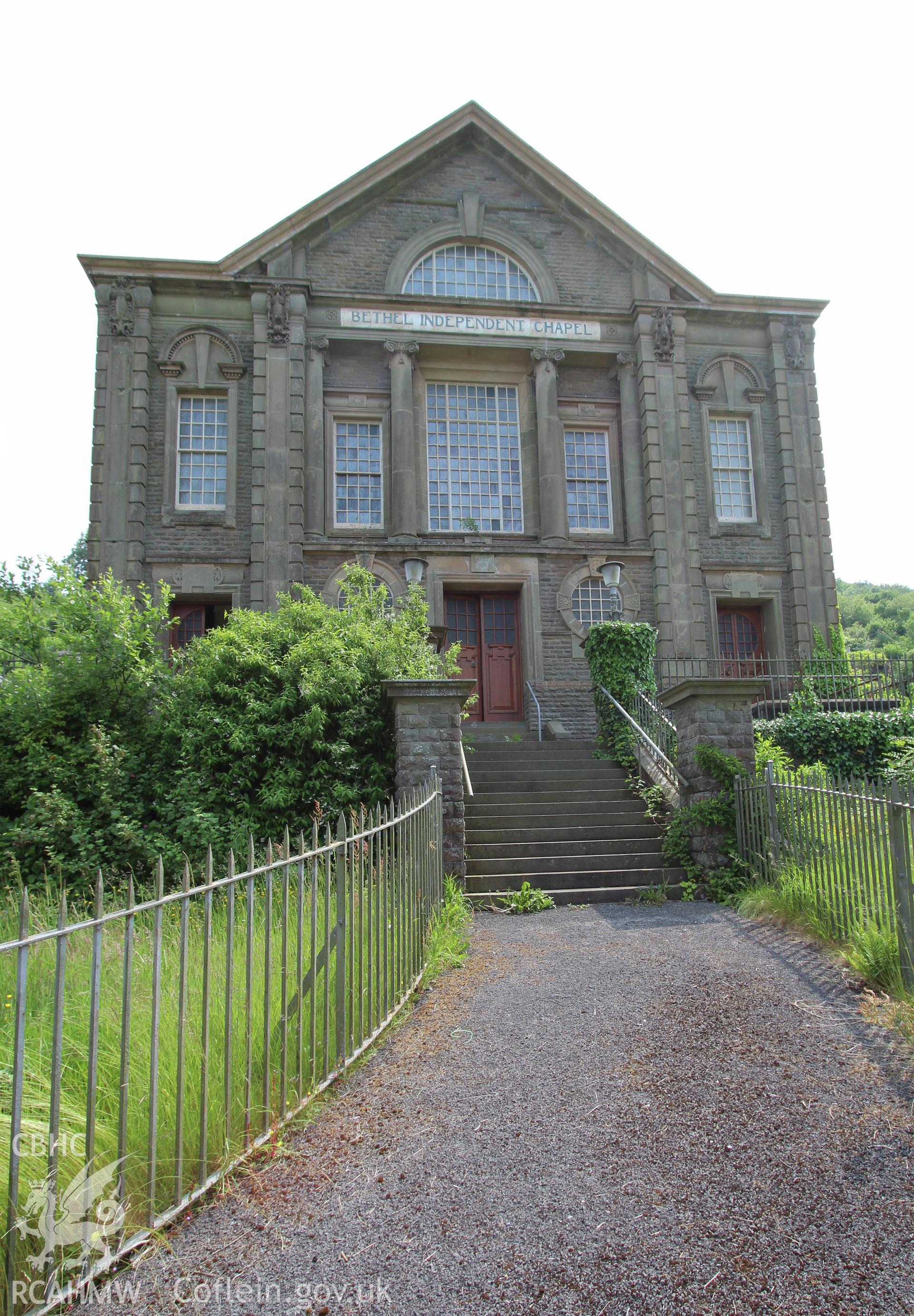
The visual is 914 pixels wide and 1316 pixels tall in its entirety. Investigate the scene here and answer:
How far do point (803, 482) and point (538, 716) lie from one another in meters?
8.64

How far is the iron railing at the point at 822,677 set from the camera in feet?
53.6

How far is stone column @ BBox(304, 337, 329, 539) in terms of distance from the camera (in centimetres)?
1864

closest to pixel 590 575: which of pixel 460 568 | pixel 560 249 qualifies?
pixel 460 568

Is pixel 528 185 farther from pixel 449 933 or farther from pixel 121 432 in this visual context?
pixel 449 933

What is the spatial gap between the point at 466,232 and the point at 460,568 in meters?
8.04

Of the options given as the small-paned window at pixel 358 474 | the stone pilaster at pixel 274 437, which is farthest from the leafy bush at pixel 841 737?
the stone pilaster at pixel 274 437

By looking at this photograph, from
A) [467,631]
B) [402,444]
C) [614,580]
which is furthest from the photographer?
[467,631]

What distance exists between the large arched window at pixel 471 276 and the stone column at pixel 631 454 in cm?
263

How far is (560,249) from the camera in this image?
2073cm

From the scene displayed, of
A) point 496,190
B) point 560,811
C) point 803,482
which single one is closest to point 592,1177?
point 560,811

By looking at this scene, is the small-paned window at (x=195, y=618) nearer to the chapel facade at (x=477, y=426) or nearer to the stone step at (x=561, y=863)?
the chapel facade at (x=477, y=426)

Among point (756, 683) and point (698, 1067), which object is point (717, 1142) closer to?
point (698, 1067)

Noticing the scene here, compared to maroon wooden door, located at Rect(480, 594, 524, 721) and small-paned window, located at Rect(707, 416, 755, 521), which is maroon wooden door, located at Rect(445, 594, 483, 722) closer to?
maroon wooden door, located at Rect(480, 594, 524, 721)

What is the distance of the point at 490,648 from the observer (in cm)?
1938
